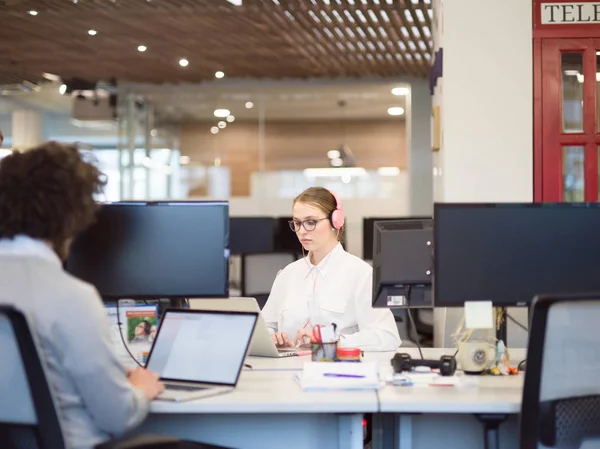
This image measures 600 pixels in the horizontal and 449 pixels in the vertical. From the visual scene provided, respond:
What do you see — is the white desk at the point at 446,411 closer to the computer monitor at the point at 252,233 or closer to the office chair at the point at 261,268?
the office chair at the point at 261,268

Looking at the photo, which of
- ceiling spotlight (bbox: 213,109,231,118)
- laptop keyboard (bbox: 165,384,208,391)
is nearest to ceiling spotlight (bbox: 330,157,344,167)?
ceiling spotlight (bbox: 213,109,231,118)

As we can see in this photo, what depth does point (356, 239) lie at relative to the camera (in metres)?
11.9

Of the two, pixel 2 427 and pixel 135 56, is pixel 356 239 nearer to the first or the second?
pixel 135 56

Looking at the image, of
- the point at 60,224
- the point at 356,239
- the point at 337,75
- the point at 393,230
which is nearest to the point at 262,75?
the point at 337,75

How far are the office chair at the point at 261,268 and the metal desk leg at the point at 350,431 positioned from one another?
14.6ft

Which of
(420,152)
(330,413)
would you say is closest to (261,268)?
(330,413)

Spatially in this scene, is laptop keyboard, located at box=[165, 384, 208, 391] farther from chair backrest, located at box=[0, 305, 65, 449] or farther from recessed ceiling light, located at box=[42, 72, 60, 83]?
recessed ceiling light, located at box=[42, 72, 60, 83]

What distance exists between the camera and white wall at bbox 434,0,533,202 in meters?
4.78

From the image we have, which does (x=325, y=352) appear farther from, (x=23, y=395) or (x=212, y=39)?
(x=212, y=39)

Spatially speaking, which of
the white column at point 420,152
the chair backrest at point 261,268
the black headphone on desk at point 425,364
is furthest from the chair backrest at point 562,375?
the white column at point 420,152

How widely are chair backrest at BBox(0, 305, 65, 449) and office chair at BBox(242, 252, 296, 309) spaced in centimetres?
494

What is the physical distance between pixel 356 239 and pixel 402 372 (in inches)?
342

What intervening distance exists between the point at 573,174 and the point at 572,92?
17.3 inches

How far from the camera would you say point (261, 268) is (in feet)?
24.4
